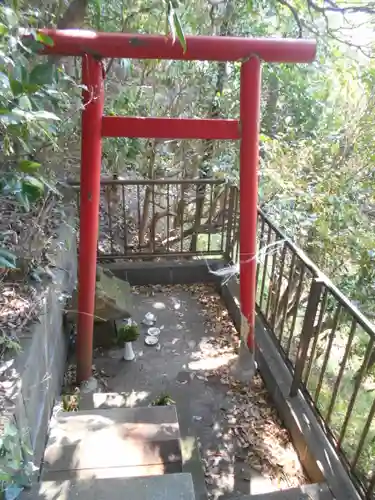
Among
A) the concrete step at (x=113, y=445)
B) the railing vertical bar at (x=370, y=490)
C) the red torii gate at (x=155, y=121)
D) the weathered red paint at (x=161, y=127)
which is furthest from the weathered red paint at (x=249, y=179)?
the railing vertical bar at (x=370, y=490)

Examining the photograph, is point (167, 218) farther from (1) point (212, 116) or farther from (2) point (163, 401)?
(2) point (163, 401)

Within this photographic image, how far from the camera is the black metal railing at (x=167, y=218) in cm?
432

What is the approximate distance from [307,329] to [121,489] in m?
1.37

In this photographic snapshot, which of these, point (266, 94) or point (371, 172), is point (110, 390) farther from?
point (266, 94)

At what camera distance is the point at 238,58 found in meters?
2.55

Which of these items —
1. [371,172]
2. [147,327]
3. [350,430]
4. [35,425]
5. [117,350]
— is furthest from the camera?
[371,172]

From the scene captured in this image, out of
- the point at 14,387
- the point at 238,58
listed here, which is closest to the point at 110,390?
the point at 14,387

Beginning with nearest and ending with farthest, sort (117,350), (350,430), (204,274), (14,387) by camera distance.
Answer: (14,387)
(350,430)
(117,350)
(204,274)

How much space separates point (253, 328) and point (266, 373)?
34cm

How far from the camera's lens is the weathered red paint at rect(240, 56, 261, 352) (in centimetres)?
266

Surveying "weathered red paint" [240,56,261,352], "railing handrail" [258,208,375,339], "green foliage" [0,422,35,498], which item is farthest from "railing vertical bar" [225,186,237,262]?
"green foliage" [0,422,35,498]

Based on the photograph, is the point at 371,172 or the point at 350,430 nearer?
the point at 350,430

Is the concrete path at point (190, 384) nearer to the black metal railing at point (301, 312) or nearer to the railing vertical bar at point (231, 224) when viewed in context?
the black metal railing at point (301, 312)

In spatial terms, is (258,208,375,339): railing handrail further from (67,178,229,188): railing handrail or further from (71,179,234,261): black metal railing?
(71,179,234,261): black metal railing
